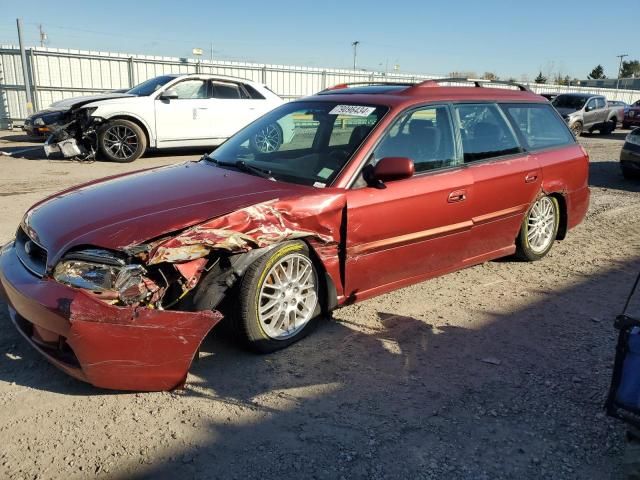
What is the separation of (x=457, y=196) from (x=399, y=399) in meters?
1.83

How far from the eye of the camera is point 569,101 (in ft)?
70.5

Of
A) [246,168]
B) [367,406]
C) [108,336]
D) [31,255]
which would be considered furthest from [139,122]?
[367,406]

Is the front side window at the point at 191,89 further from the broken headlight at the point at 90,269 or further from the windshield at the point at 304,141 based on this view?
the broken headlight at the point at 90,269

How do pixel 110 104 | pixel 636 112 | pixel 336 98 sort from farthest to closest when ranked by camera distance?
pixel 636 112, pixel 110 104, pixel 336 98

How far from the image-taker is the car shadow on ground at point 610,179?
32.9 ft

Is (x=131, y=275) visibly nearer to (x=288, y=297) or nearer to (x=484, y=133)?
(x=288, y=297)

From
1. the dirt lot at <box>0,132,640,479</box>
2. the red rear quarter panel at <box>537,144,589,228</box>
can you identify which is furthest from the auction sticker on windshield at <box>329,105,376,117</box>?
the red rear quarter panel at <box>537,144,589,228</box>

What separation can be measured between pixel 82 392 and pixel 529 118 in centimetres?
449

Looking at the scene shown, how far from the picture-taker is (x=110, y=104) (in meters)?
10.3

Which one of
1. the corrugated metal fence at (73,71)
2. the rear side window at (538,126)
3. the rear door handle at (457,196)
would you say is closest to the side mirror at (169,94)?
the corrugated metal fence at (73,71)

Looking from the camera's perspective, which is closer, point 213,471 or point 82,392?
point 213,471

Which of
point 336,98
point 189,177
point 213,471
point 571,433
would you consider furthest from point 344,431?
point 336,98

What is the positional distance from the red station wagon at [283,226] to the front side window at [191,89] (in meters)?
7.05

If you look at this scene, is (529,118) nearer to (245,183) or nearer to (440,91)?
(440,91)
